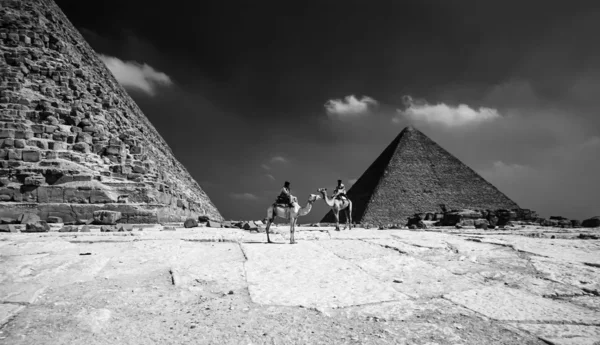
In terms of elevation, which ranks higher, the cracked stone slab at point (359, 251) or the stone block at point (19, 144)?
the stone block at point (19, 144)

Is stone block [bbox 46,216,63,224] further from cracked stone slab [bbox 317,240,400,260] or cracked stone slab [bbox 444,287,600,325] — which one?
cracked stone slab [bbox 444,287,600,325]

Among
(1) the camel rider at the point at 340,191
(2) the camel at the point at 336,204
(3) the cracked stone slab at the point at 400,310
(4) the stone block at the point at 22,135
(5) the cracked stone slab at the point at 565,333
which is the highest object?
(4) the stone block at the point at 22,135

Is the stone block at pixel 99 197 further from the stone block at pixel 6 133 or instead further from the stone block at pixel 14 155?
the stone block at pixel 6 133

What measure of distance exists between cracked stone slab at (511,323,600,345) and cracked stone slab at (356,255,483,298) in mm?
672

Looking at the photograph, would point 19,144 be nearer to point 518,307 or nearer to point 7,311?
point 7,311

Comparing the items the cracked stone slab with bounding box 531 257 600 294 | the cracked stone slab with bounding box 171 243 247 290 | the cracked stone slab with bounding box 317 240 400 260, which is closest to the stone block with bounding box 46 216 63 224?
the cracked stone slab with bounding box 171 243 247 290

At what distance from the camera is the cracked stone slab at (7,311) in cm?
178

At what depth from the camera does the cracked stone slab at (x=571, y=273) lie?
9.05ft

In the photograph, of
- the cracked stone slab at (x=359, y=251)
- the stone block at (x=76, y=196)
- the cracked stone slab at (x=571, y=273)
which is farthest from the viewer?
the stone block at (x=76, y=196)

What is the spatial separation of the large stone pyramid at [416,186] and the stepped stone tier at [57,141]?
93.2 ft

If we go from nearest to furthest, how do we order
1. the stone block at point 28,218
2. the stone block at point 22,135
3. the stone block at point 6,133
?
1. the stone block at point 28,218
2. the stone block at point 6,133
3. the stone block at point 22,135

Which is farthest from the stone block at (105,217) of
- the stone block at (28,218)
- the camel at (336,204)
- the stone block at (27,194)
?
the camel at (336,204)

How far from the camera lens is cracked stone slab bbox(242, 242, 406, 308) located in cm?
220

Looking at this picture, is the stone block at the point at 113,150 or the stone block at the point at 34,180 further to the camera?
the stone block at the point at 113,150
